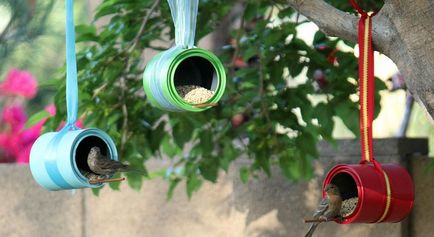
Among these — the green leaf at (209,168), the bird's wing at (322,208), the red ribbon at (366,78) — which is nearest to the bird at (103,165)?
the bird's wing at (322,208)

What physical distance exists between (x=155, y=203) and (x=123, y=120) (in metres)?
1.71

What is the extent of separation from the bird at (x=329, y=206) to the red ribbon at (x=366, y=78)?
5.3 inches

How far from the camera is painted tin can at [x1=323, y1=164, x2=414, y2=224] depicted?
3.00 m

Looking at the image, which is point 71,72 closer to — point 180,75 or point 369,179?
point 180,75

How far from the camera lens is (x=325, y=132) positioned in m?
4.14

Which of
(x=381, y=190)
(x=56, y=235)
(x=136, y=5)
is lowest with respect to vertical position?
(x=56, y=235)

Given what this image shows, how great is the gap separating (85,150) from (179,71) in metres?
0.41

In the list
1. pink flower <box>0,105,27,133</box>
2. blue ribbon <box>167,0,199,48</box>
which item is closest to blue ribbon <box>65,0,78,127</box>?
blue ribbon <box>167,0,199,48</box>

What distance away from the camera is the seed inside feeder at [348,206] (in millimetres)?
3144

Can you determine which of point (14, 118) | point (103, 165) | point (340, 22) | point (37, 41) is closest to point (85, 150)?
point (103, 165)

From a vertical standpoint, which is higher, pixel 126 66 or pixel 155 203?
pixel 126 66

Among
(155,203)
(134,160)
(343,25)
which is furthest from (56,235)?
(343,25)

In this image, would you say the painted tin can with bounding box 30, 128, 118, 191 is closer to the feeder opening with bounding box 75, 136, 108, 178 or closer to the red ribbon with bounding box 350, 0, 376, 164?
the feeder opening with bounding box 75, 136, 108, 178

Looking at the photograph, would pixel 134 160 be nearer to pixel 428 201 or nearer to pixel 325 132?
pixel 325 132
